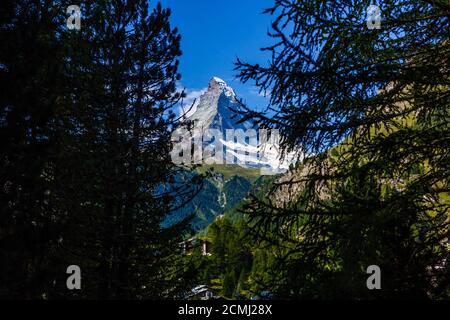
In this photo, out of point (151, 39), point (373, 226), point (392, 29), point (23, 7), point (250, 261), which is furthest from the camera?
point (250, 261)

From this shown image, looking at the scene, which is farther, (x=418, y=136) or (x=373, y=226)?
(x=418, y=136)

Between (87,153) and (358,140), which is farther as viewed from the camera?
(87,153)

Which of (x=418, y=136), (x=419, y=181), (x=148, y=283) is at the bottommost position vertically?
(x=148, y=283)

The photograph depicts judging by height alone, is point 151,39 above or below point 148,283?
above

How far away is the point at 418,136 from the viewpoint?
16.8 ft

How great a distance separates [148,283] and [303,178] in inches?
243

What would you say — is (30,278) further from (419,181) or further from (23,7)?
(419,181)

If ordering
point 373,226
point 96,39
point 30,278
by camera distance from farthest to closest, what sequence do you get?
point 96,39 → point 30,278 → point 373,226

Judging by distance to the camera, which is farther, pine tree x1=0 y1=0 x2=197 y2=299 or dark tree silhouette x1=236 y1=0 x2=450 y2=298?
pine tree x1=0 y1=0 x2=197 y2=299

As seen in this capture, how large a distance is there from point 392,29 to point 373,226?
299 centimetres

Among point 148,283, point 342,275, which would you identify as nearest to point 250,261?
point 148,283

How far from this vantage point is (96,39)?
35.4ft

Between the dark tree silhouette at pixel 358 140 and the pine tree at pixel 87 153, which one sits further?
the pine tree at pixel 87 153

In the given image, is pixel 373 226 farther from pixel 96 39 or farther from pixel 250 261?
pixel 250 261
